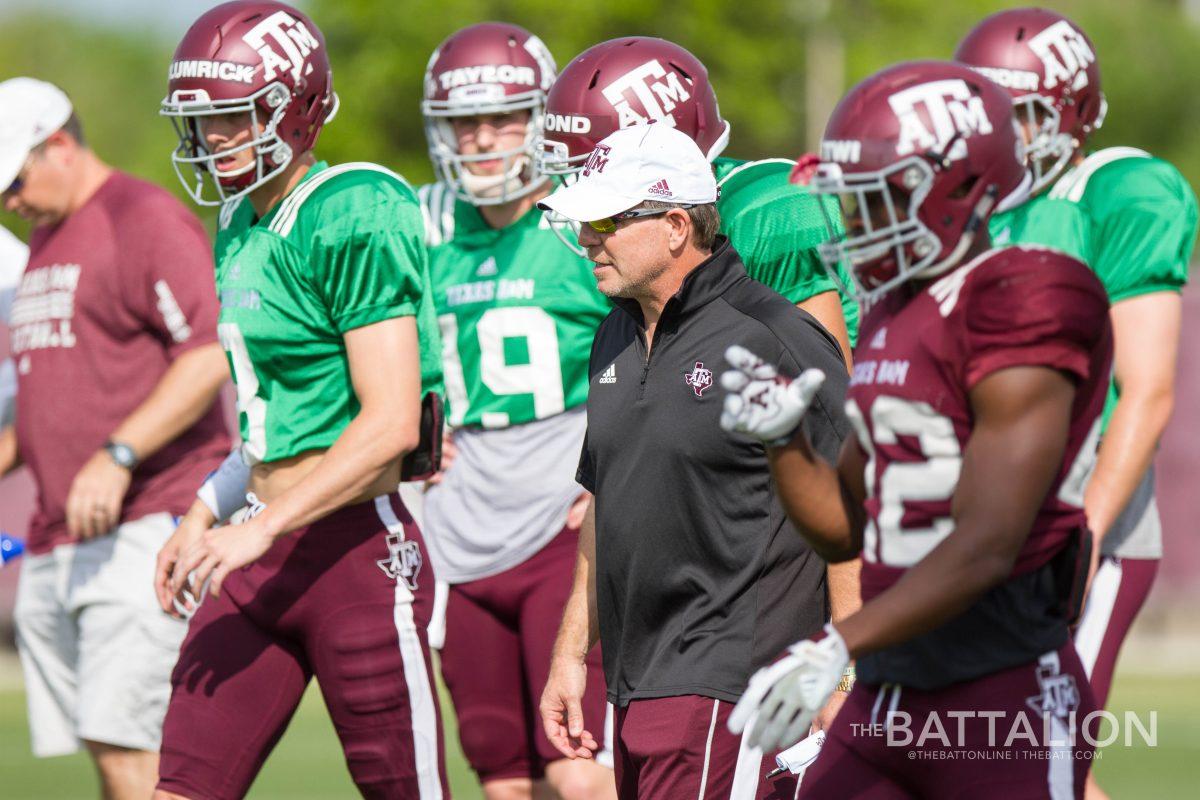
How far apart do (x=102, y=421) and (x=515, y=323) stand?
1.38m

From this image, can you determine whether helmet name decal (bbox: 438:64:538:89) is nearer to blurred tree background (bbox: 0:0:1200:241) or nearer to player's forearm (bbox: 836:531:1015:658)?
player's forearm (bbox: 836:531:1015:658)

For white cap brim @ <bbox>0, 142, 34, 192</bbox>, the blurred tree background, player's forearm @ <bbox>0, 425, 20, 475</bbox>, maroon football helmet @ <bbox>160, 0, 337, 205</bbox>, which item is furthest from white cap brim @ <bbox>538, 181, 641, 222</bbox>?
the blurred tree background

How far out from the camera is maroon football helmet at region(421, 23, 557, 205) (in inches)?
221

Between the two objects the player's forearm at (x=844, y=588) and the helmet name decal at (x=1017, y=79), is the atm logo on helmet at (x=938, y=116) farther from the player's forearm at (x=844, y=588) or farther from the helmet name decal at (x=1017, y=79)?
the helmet name decal at (x=1017, y=79)

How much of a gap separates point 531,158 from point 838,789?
2868 mm

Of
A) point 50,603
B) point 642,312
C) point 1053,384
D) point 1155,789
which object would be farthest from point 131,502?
point 1155,789

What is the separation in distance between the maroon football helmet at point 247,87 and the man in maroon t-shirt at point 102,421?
3.58ft

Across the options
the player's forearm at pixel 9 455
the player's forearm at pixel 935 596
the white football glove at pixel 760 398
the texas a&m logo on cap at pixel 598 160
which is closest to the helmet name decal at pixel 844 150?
the white football glove at pixel 760 398

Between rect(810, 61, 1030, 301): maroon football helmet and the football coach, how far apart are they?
71 cm

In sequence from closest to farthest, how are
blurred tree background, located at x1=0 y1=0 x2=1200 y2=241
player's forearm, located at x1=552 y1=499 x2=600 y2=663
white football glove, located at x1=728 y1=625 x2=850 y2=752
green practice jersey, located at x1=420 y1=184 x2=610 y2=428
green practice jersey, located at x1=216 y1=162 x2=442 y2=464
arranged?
white football glove, located at x1=728 y1=625 x2=850 y2=752 < player's forearm, located at x1=552 y1=499 x2=600 y2=663 < green practice jersey, located at x1=216 y1=162 x2=442 y2=464 < green practice jersey, located at x1=420 y1=184 x2=610 y2=428 < blurred tree background, located at x1=0 y1=0 x2=1200 y2=241

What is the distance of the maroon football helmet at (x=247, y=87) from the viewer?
452 cm

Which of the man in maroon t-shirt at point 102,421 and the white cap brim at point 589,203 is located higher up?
the white cap brim at point 589,203

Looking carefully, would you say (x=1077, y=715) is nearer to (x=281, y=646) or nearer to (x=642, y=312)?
(x=642, y=312)

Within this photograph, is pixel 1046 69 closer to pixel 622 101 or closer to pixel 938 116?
pixel 622 101
